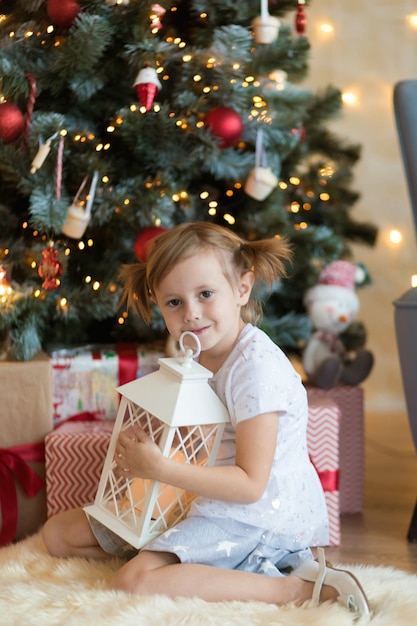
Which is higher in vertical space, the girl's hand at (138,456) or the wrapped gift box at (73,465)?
the girl's hand at (138,456)

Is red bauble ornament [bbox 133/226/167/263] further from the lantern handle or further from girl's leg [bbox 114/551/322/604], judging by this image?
girl's leg [bbox 114/551/322/604]

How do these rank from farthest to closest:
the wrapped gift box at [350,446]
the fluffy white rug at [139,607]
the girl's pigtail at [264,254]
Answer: the wrapped gift box at [350,446] < the girl's pigtail at [264,254] < the fluffy white rug at [139,607]

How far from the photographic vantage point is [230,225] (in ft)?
6.40

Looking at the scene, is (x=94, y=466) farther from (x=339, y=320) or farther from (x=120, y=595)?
(x=339, y=320)

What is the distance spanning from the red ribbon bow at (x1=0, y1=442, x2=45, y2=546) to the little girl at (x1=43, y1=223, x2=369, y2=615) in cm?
23

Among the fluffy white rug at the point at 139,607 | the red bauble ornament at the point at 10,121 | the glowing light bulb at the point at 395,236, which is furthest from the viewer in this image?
the glowing light bulb at the point at 395,236

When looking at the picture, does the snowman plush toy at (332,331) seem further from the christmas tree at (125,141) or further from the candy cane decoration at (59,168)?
the candy cane decoration at (59,168)

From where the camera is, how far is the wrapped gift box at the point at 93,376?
69.4 inches

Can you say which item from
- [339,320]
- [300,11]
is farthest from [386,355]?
[300,11]

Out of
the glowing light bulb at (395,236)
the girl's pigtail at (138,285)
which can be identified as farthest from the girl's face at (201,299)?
the glowing light bulb at (395,236)

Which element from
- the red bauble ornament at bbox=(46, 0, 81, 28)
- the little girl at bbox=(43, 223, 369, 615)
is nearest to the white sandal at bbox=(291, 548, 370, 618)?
the little girl at bbox=(43, 223, 369, 615)

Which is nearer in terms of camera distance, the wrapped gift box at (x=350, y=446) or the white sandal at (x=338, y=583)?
the white sandal at (x=338, y=583)

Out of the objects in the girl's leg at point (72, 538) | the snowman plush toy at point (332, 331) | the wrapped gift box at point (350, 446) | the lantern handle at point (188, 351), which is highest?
the lantern handle at point (188, 351)

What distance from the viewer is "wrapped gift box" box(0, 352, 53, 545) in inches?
67.0
